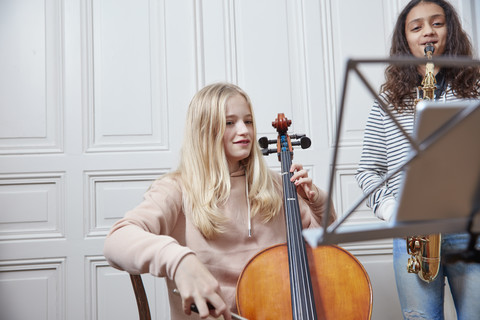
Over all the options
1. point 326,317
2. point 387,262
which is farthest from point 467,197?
point 387,262

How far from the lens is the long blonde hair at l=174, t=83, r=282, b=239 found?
1272 mm

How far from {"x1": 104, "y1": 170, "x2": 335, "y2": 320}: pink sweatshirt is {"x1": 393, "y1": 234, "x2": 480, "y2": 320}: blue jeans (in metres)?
0.31

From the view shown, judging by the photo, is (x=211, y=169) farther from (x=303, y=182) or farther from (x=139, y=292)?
(x=139, y=292)

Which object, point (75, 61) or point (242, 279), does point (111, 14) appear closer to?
point (75, 61)

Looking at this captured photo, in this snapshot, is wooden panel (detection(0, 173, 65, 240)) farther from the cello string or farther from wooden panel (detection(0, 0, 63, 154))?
the cello string

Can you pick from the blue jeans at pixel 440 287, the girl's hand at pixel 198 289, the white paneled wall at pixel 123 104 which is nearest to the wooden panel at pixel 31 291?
the white paneled wall at pixel 123 104

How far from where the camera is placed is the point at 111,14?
2137 mm

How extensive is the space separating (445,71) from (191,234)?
3.08ft

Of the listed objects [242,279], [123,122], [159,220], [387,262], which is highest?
[123,122]

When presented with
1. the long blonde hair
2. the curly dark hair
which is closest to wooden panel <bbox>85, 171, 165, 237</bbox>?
the long blonde hair

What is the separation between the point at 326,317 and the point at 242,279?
0.75 ft

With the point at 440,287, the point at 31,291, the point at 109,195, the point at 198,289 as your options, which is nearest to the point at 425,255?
the point at 440,287

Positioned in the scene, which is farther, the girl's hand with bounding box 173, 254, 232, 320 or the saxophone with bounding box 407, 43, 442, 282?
the saxophone with bounding box 407, 43, 442, 282

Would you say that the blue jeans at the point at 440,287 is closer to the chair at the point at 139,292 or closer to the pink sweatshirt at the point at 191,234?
the pink sweatshirt at the point at 191,234
